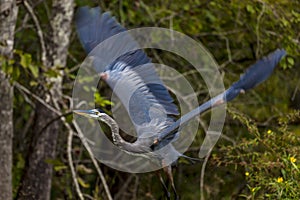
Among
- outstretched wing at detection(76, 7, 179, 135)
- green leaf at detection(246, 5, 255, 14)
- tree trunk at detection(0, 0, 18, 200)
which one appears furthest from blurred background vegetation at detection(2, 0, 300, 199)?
outstretched wing at detection(76, 7, 179, 135)

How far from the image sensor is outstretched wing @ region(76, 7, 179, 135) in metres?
5.11

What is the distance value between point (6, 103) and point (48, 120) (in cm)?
68

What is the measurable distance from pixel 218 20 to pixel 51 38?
2293 millimetres

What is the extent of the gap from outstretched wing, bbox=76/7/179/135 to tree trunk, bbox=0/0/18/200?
712 mm

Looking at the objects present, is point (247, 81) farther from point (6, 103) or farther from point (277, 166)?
point (6, 103)

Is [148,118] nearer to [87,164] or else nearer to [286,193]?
[286,193]

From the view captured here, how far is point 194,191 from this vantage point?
8805mm

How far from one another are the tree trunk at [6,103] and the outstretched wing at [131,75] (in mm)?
712

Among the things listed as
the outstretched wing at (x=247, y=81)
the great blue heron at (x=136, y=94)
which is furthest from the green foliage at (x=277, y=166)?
the great blue heron at (x=136, y=94)

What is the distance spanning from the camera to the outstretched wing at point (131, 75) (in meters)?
5.11

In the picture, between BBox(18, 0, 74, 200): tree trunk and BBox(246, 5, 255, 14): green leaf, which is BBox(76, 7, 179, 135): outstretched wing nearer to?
BBox(18, 0, 74, 200): tree trunk

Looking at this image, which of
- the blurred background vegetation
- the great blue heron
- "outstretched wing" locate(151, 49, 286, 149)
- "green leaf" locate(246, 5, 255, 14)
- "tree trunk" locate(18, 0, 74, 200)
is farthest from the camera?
the blurred background vegetation

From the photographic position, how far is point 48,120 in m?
6.30

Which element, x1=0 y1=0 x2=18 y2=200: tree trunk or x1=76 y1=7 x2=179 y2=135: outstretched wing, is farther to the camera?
x1=0 y1=0 x2=18 y2=200: tree trunk
